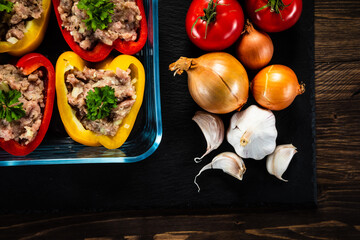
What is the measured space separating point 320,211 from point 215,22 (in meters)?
0.86

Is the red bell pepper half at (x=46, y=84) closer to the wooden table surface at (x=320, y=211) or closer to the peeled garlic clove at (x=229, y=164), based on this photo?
the wooden table surface at (x=320, y=211)

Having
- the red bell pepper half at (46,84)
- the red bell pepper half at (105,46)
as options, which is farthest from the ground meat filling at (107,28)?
the red bell pepper half at (46,84)

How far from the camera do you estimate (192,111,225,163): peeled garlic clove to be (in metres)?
1.25

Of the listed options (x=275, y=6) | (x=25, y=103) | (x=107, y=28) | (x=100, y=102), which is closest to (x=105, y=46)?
(x=107, y=28)

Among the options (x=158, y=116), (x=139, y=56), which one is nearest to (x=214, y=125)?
(x=158, y=116)

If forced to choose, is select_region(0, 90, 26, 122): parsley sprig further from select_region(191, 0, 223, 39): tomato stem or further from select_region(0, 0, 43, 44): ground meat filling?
select_region(191, 0, 223, 39): tomato stem

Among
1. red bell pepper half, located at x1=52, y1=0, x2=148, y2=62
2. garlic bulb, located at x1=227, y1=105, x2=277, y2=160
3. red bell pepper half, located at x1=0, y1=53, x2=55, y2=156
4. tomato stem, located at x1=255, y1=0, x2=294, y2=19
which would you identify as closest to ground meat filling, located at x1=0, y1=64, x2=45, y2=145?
red bell pepper half, located at x1=0, y1=53, x2=55, y2=156

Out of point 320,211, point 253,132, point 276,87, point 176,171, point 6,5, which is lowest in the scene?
point 320,211

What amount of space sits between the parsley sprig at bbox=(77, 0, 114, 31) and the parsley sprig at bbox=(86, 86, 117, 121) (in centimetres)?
19

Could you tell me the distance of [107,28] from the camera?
1.09 m

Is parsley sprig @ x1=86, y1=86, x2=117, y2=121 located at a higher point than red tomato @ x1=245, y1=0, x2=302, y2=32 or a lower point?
lower

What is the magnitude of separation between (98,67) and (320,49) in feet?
2.77

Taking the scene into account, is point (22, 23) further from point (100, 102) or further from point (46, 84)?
point (100, 102)

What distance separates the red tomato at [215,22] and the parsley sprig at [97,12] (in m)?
0.26
